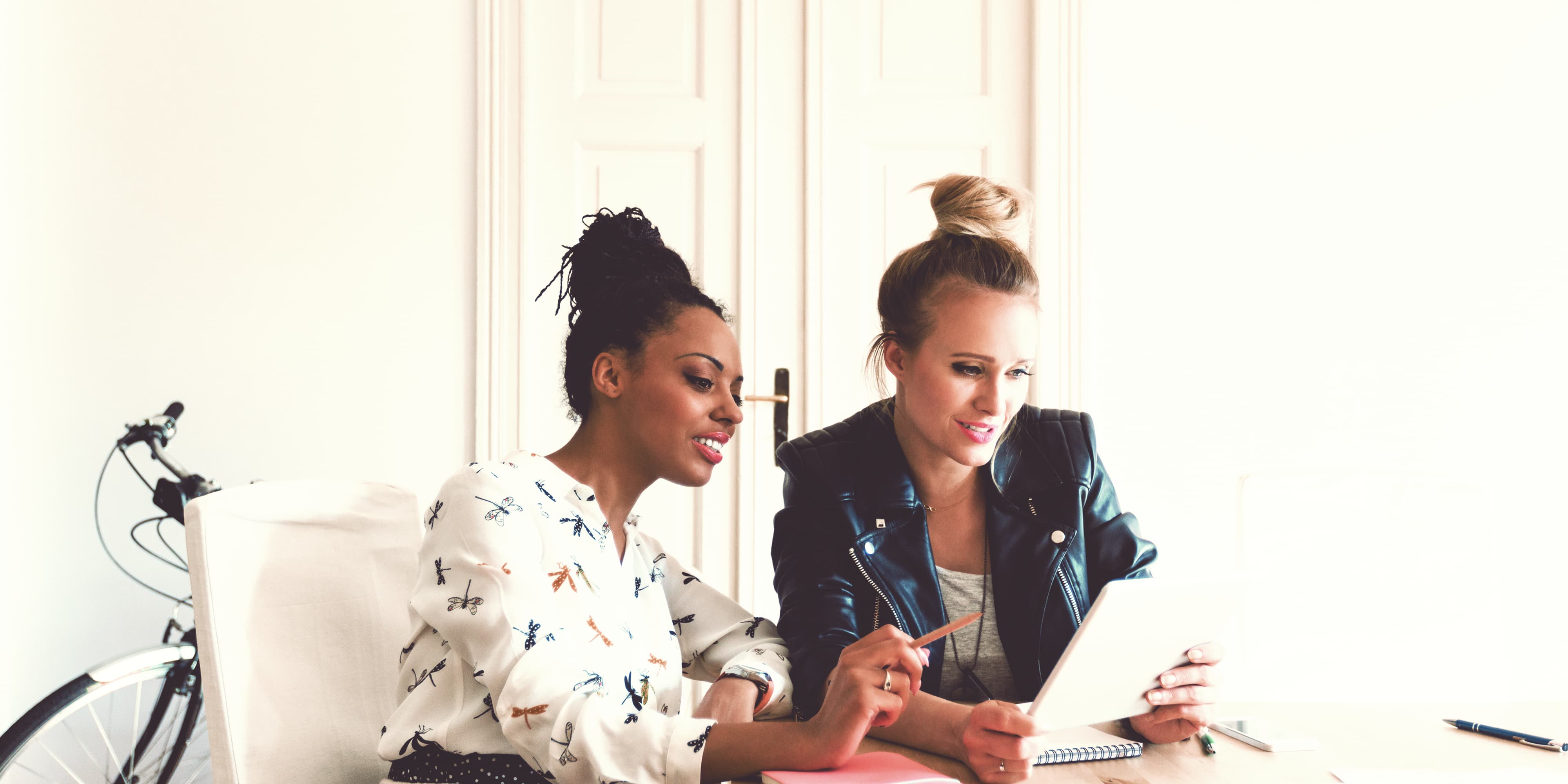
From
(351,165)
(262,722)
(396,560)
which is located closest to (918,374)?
(396,560)

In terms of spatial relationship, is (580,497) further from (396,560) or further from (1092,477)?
(1092,477)

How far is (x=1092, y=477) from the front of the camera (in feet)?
4.69

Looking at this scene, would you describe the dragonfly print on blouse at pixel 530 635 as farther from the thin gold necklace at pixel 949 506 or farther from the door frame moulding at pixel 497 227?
the door frame moulding at pixel 497 227

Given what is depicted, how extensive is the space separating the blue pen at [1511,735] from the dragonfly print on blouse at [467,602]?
1031mm

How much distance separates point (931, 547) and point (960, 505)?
9cm

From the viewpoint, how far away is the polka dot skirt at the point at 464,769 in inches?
40.0

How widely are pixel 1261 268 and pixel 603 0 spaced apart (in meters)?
1.82

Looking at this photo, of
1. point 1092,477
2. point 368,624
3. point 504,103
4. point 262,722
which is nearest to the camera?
point 262,722

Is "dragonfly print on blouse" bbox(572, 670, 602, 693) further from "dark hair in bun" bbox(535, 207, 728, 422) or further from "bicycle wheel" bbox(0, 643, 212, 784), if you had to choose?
"bicycle wheel" bbox(0, 643, 212, 784)

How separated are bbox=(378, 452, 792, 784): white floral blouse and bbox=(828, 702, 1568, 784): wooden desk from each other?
25 cm

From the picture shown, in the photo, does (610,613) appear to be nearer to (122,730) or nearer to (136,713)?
(136,713)

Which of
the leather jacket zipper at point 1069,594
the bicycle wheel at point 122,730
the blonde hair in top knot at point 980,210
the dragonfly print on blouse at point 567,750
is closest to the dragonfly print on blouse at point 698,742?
the dragonfly print on blouse at point 567,750

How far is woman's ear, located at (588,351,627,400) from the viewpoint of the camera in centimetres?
128

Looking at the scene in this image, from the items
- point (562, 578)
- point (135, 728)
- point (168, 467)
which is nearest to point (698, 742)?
point (562, 578)
